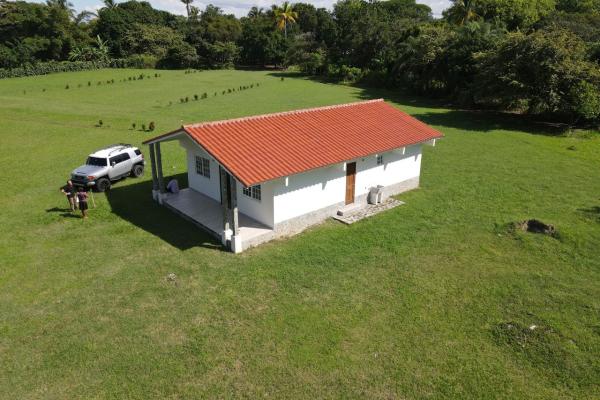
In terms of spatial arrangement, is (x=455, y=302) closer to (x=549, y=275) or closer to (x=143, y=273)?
(x=549, y=275)

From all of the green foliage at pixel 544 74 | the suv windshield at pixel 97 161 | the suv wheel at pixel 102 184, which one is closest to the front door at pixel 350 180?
the suv wheel at pixel 102 184

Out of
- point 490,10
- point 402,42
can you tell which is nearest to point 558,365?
point 402,42

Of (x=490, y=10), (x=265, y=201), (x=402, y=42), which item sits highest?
(x=490, y=10)

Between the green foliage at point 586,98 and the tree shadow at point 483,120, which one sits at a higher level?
the green foliage at point 586,98

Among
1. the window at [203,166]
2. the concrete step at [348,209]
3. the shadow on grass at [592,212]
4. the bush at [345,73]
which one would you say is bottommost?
the shadow on grass at [592,212]

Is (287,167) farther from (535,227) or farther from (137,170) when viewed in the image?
(137,170)

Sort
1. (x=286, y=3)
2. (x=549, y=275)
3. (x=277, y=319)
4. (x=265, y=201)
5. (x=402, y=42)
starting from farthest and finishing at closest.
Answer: (x=286, y=3) < (x=402, y=42) < (x=265, y=201) < (x=549, y=275) < (x=277, y=319)

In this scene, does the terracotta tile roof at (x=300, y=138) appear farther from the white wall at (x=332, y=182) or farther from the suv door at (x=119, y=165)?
the suv door at (x=119, y=165)
